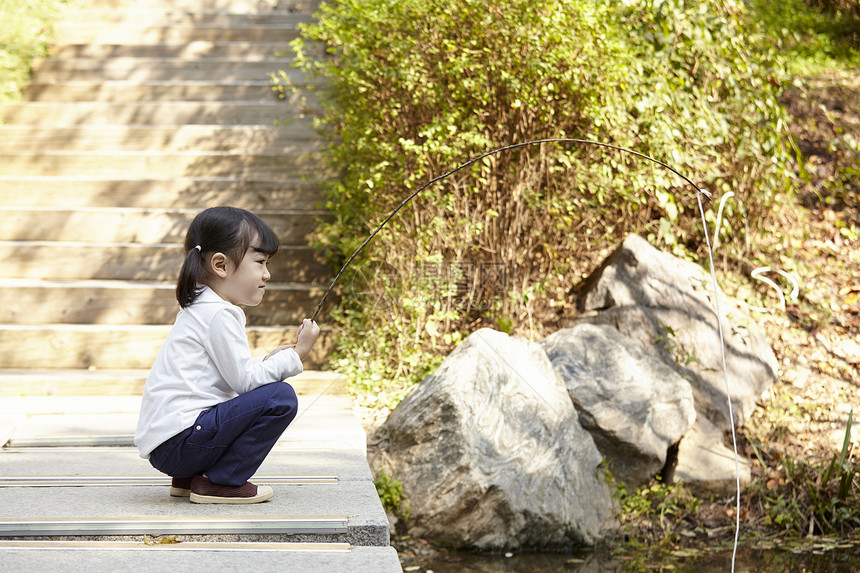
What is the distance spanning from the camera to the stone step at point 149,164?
605 cm

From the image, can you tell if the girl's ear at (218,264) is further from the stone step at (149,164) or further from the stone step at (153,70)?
the stone step at (153,70)

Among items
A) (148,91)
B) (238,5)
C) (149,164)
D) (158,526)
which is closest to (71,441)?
(158,526)

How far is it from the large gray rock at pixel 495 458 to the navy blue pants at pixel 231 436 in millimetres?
1335

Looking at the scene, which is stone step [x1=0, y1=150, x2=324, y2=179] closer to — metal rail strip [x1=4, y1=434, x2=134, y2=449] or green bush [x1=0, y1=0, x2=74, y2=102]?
green bush [x1=0, y1=0, x2=74, y2=102]

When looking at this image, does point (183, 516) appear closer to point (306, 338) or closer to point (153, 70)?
point (306, 338)

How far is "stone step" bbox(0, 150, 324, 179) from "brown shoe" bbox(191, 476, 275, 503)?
146 inches

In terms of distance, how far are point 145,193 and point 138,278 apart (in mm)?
757

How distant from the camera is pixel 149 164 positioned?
20.0 ft

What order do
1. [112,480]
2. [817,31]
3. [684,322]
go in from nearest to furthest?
[112,480]
[684,322]
[817,31]

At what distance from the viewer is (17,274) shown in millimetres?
5320

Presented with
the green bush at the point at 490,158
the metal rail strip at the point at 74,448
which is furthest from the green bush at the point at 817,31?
the metal rail strip at the point at 74,448

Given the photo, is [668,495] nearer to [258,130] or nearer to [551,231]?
[551,231]

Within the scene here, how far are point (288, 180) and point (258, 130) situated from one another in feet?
2.58

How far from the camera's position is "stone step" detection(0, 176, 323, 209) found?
5.78 metres
